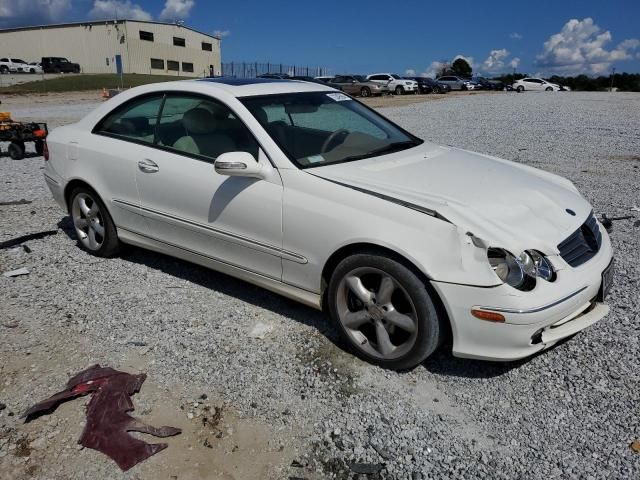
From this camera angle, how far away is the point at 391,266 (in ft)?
10.2

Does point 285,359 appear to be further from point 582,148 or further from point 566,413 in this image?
point 582,148

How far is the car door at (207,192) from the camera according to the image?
3.68 m

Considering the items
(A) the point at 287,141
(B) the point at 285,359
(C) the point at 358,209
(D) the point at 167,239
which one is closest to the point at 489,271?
(C) the point at 358,209

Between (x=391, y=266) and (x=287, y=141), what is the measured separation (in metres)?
1.27

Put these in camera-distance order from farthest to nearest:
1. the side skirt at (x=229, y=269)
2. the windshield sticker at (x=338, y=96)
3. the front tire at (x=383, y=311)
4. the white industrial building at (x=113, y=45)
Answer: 1. the white industrial building at (x=113, y=45)
2. the windshield sticker at (x=338, y=96)
3. the side skirt at (x=229, y=269)
4. the front tire at (x=383, y=311)

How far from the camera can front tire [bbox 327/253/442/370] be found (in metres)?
3.08

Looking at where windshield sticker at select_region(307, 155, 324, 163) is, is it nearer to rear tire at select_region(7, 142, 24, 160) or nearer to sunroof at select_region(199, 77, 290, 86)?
sunroof at select_region(199, 77, 290, 86)

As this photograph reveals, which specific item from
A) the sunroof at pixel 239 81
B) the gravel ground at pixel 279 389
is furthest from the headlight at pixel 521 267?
the sunroof at pixel 239 81

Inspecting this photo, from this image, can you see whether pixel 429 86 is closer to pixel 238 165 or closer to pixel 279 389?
pixel 238 165

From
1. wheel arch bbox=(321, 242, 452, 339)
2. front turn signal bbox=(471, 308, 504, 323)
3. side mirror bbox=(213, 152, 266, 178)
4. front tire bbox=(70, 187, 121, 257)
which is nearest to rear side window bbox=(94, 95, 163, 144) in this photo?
front tire bbox=(70, 187, 121, 257)

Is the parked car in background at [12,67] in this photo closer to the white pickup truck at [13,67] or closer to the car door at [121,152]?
the white pickup truck at [13,67]

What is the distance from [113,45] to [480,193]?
7112 cm

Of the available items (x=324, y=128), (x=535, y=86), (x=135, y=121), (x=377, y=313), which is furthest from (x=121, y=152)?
(x=535, y=86)

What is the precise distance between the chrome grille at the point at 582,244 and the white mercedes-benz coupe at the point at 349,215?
11mm
